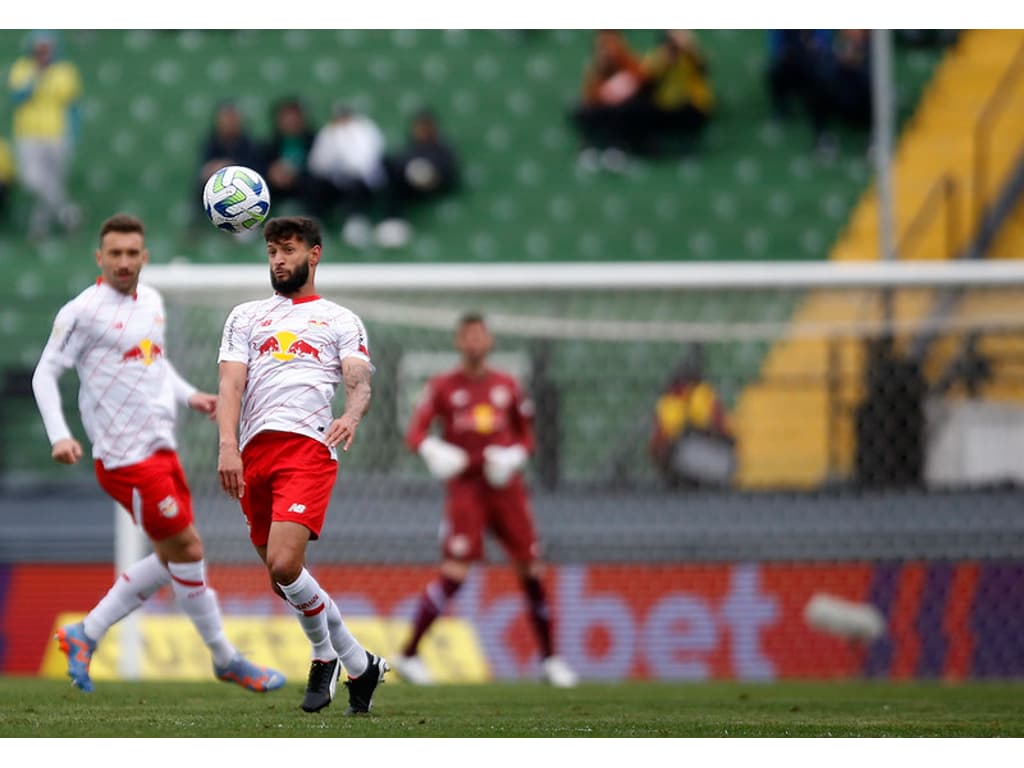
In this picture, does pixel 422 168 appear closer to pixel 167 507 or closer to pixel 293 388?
pixel 167 507

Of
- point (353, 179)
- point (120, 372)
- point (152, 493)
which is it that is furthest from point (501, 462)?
point (353, 179)

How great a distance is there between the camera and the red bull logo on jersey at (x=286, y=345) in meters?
7.23

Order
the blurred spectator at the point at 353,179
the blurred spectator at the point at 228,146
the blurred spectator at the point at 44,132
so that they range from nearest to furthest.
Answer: the blurred spectator at the point at 228,146
the blurred spectator at the point at 353,179
the blurred spectator at the point at 44,132

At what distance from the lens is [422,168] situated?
18672 mm

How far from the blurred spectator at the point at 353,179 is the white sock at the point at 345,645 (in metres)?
11.1

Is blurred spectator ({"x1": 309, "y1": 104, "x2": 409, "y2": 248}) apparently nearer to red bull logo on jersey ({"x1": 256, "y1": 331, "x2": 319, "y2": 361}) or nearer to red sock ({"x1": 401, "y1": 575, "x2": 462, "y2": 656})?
red sock ({"x1": 401, "y1": 575, "x2": 462, "y2": 656})

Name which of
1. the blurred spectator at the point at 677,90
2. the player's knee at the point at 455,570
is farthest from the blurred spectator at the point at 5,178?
the player's knee at the point at 455,570

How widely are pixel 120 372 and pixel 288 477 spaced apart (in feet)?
5.33

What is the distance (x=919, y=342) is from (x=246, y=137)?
7.48 m

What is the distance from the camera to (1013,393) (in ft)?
41.8

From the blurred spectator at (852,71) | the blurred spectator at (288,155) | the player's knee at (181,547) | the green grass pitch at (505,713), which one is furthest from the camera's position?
the blurred spectator at (852,71)

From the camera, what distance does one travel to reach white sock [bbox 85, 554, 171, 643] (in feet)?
28.4

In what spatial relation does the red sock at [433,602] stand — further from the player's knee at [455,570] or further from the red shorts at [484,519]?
the red shorts at [484,519]

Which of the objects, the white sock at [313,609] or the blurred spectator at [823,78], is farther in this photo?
the blurred spectator at [823,78]
